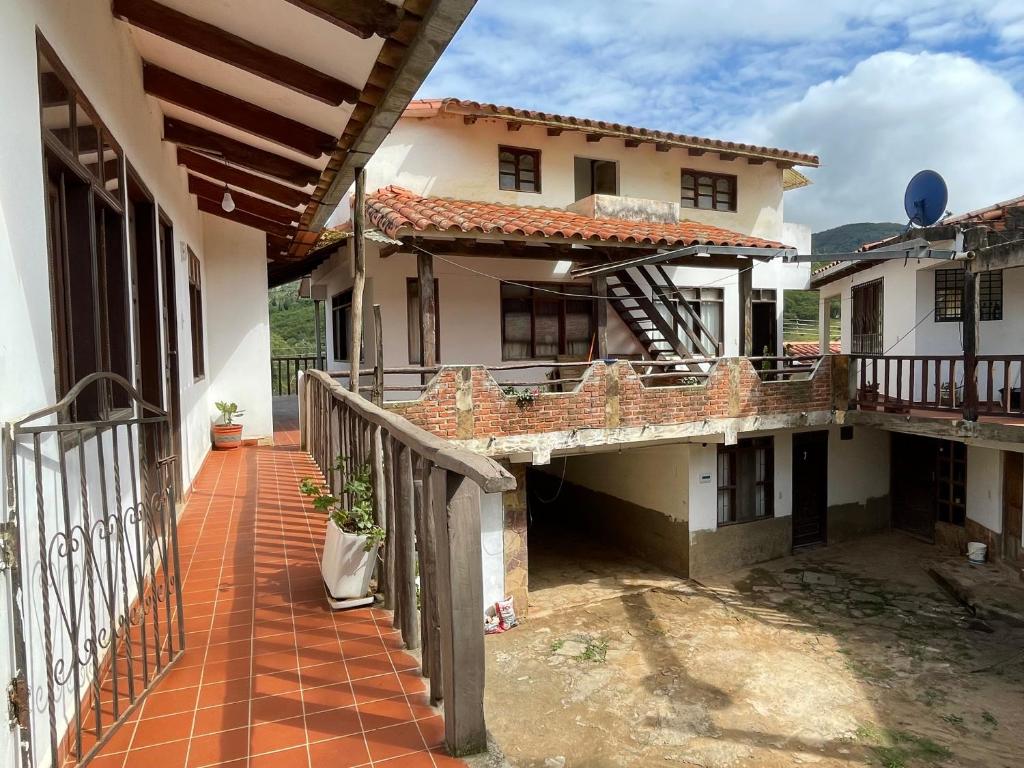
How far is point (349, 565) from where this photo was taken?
11.8 feet

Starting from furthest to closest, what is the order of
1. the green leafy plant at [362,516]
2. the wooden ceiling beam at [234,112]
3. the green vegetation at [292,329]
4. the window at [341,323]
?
the green vegetation at [292,329] < the window at [341,323] < the wooden ceiling beam at [234,112] < the green leafy plant at [362,516]

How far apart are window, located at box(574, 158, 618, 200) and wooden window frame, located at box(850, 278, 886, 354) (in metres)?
6.23

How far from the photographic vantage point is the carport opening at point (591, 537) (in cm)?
1203

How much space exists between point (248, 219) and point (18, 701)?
8720 millimetres

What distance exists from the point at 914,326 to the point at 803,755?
8.90 metres

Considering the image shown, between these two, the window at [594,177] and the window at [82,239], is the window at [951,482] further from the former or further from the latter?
the window at [82,239]

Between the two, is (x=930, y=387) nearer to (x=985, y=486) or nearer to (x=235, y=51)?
(x=985, y=486)

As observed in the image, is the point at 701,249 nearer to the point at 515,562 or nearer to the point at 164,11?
the point at 515,562

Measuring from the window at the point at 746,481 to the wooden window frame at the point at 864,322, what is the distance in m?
3.47

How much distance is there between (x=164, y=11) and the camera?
4.02 metres

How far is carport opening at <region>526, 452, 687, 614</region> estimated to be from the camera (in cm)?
1203

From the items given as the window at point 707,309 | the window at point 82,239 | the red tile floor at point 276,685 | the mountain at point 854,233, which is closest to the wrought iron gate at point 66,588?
the red tile floor at point 276,685

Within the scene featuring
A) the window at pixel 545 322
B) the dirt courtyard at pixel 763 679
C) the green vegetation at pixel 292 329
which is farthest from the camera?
the green vegetation at pixel 292 329

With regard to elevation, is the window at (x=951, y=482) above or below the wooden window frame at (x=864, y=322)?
below
